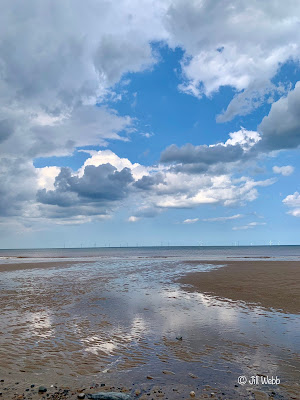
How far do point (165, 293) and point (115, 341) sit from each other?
34.4 feet

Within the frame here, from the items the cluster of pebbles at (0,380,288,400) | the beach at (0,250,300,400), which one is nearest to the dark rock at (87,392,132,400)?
the cluster of pebbles at (0,380,288,400)

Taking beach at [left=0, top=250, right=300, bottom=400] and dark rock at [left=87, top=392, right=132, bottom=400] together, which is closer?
dark rock at [left=87, top=392, right=132, bottom=400]

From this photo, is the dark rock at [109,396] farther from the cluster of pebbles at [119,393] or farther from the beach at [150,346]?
the beach at [150,346]

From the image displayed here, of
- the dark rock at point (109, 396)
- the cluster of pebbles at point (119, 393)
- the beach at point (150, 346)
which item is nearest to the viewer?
the dark rock at point (109, 396)

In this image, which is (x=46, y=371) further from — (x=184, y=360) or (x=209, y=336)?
(x=209, y=336)

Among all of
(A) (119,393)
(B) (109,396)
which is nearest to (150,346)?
(A) (119,393)

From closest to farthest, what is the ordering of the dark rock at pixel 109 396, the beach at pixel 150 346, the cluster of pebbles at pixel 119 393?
1. the dark rock at pixel 109 396
2. the cluster of pebbles at pixel 119 393
3. the beach at pixel 150 346

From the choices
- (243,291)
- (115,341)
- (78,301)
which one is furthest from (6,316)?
(243,291)

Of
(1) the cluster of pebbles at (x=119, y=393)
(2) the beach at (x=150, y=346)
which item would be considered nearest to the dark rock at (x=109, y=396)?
(1) the cluster of pebbles at (x=119, y=393)

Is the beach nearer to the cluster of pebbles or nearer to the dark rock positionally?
the cluster of pebbles

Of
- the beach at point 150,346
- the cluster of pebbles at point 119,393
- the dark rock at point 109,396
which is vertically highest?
the dark rock at point 109,396

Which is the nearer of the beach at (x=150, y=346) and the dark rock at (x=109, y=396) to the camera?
the dark rock at (x=109, y=396)

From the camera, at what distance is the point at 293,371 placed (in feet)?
25.1

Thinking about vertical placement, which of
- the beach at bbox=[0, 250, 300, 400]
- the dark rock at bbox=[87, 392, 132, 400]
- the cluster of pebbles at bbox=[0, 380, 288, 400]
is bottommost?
the beach at bbox=[0, 250, 300, 400]
